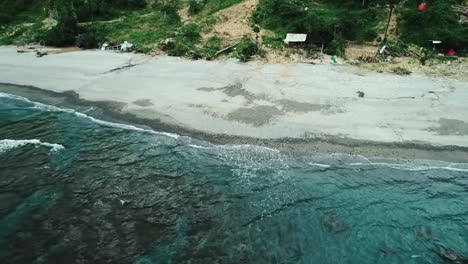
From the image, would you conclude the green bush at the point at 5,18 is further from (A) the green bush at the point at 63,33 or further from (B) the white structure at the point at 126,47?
(B) the white structure at the point at 126,47

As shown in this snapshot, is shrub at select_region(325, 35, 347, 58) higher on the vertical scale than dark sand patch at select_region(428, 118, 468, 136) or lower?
higher

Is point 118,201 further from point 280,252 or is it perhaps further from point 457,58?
point 457,58

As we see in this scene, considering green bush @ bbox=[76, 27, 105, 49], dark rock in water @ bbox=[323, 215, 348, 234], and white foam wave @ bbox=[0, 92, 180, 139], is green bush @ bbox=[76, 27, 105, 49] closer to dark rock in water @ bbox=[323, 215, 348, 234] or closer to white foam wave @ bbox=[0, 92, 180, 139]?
white foam wave @ bbox=[0, 92, 180, 139]

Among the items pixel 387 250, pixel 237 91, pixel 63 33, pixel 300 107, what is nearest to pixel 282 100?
pixel 300 107

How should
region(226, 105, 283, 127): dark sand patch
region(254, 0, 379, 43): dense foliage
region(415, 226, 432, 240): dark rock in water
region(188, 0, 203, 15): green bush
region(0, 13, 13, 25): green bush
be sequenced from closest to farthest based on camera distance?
region(415, 226, 432, 240): dark rock in water < region(226, 105, 283, 127): dark sand patch < region(254, 0, 379, 43): dense foliage < region(188, 0, 203, 15): green bush < region(0, 13, 13, 25): green bush

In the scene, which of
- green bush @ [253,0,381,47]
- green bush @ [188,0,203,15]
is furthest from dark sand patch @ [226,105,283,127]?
green bush @ [188,0,203,15]
